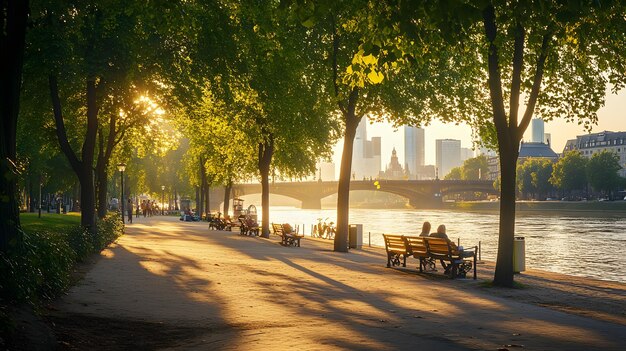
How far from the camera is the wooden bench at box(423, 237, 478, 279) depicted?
20094 mm

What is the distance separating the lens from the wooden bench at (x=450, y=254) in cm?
2009

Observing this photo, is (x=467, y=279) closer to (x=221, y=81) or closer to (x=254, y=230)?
(x=221, y=81)

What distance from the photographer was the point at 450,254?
793 inches

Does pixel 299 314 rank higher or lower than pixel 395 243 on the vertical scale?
lower

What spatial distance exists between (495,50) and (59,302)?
11.6 m

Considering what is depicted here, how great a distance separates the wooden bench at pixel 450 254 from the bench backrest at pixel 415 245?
0.77ft

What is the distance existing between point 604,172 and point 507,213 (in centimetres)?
13219

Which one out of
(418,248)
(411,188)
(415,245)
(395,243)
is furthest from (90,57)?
(411,188)

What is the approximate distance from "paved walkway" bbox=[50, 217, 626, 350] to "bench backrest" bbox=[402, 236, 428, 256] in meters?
1.06

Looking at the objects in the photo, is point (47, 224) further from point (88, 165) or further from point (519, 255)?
point (519, 255)

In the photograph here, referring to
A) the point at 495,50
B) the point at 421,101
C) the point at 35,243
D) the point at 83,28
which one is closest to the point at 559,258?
the point at 421,101

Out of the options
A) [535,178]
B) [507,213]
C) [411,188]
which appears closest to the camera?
[507,213]

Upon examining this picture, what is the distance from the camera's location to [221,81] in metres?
23.5

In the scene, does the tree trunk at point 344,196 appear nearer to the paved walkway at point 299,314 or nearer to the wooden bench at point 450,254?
the wooden bench at point 450,254
